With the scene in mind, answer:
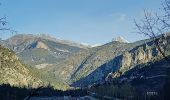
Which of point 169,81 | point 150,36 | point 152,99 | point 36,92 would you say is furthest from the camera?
point 152,99

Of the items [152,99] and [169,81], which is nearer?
[169,81]

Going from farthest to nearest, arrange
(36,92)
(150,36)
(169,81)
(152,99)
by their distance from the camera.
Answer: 1. (152,99)
2. (169,81)
3. (150,36)
4. (36,92)

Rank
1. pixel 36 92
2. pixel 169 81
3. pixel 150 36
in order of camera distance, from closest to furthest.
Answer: pixel 36 92 < pixel 150 36 < pixel 169 81

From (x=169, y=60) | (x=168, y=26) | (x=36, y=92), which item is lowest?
(x=36, y=92)

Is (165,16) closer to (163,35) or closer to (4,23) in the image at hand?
(163,35)

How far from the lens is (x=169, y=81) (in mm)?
A: 133625

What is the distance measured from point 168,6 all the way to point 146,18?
6.03ft

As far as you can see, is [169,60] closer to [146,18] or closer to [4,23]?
[146,18]

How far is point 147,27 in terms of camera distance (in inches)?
800

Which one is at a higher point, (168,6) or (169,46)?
(168,6)

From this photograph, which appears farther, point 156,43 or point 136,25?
point 136,25

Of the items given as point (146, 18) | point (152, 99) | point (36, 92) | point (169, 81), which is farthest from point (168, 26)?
point (152, 99)

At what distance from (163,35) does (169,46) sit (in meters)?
0.79

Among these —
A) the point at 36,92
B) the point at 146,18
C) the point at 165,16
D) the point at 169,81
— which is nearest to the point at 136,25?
the point at 146,18
